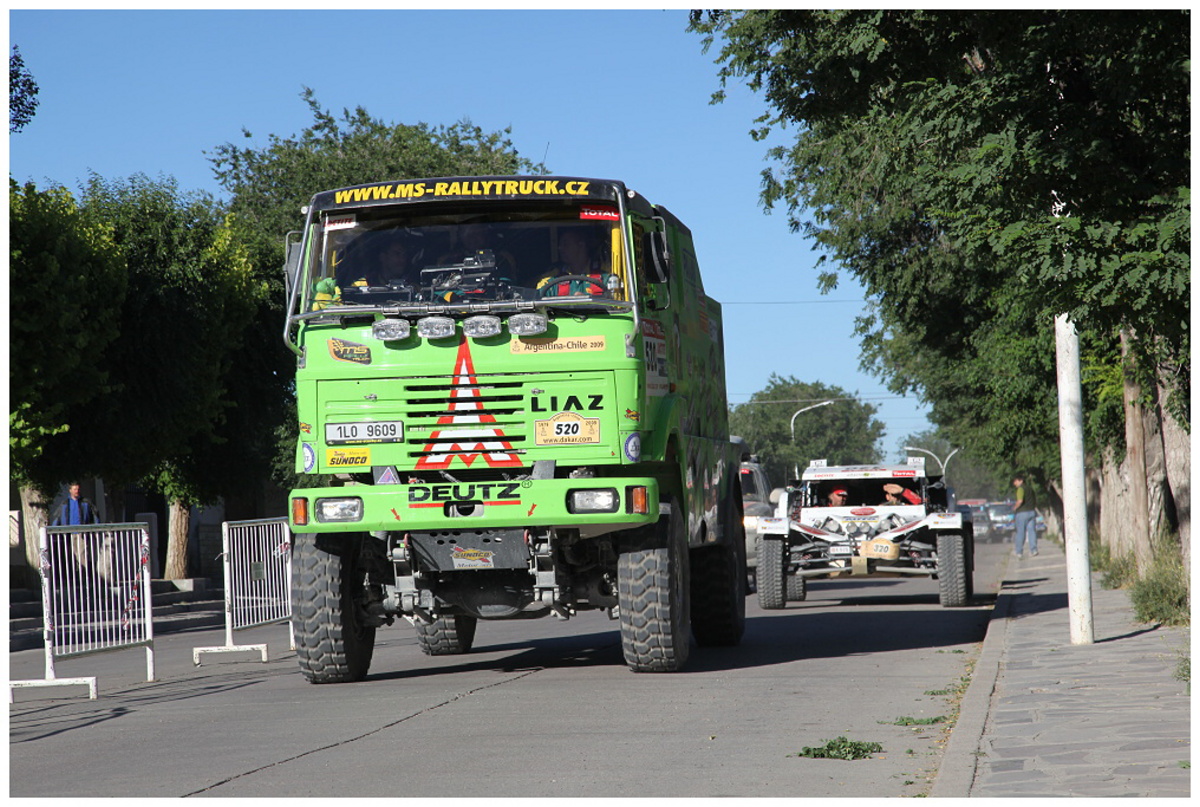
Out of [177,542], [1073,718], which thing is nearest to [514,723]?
[1073,718]

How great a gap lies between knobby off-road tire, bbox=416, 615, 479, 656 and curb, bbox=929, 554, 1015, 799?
4635mm

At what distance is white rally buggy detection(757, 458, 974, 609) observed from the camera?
1936 centimetres

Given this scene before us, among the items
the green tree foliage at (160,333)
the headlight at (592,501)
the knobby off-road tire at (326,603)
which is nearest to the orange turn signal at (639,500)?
the headlight at (592,501)

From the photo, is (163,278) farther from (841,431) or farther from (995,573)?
(841,431)

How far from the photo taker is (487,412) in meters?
10.8

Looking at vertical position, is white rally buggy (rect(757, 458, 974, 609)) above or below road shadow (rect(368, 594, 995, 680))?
above

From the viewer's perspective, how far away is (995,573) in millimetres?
32438

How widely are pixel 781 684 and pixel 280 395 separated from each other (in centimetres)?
2742

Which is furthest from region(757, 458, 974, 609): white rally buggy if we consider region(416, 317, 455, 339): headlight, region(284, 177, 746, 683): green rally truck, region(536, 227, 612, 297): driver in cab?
region(416, 317, 455, 339): headlight

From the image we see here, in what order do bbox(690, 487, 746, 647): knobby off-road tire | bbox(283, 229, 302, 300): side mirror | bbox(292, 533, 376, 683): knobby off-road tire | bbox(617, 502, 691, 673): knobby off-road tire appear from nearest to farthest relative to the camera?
1. bbox(617, 502, 691, 673): knobby off-road tire
2. bbox(283, 229, 302, 300): side mirror
3. bbox(292, 533, 376, 683): knobby off-road tire
4. bbox(690, 487, 746, 647): knobby off-road tire

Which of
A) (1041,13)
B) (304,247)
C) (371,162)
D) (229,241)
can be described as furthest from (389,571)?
(371,162)

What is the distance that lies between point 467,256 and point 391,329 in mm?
870

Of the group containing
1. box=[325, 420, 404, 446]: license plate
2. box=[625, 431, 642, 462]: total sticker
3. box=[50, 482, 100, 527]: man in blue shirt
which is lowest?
box=[50, 482, 100, 527]: man in blue shirt

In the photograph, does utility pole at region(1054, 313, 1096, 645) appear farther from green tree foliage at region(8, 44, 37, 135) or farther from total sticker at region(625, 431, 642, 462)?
green tree foliage at region(8, 44, 37, 135)
